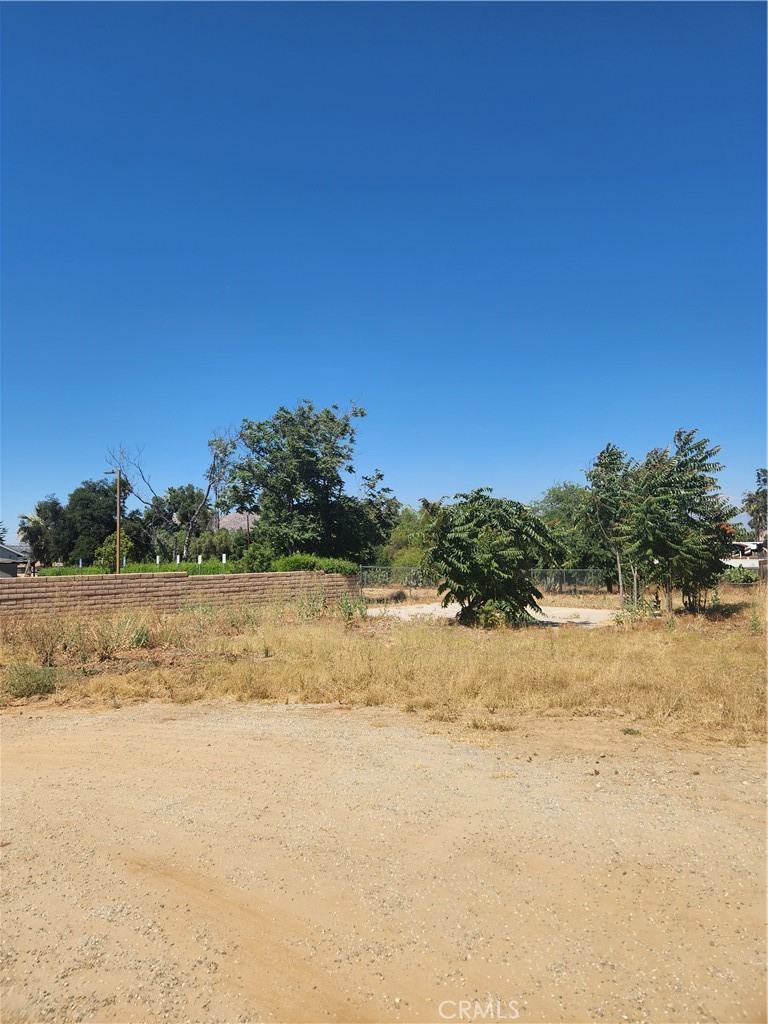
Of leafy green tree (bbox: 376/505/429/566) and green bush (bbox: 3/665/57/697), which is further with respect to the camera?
leafy green tree (bbox: 376/505/429/566)

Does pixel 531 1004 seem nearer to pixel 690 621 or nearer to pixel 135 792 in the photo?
pixel 135 792

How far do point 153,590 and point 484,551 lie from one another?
406 inches

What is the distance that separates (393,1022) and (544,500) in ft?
190

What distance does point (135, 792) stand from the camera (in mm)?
4883

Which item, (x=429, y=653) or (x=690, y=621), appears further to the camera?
(x=690, y=621)

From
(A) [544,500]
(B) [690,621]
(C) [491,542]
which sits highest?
(A) [544,500]

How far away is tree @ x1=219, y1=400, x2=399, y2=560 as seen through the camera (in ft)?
103

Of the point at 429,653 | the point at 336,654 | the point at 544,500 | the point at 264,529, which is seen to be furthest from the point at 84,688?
the point at 544,500

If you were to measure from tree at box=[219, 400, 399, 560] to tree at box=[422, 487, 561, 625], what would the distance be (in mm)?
15259

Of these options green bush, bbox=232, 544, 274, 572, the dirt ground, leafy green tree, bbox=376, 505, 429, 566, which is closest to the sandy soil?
leafy green tree, bbox=376, 505, 429, 566

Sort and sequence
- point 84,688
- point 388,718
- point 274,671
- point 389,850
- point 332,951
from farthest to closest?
1. point 274,671
2. point 84,688
3. point 388,718
4. point 389,850
5. point 332,951

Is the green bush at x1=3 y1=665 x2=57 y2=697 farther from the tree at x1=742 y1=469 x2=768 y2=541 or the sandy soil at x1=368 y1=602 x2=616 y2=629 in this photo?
the tree at x1=742 y1=469 x2=768 y2=541

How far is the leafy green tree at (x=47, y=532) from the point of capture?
2301 inches

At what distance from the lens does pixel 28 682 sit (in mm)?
8430
